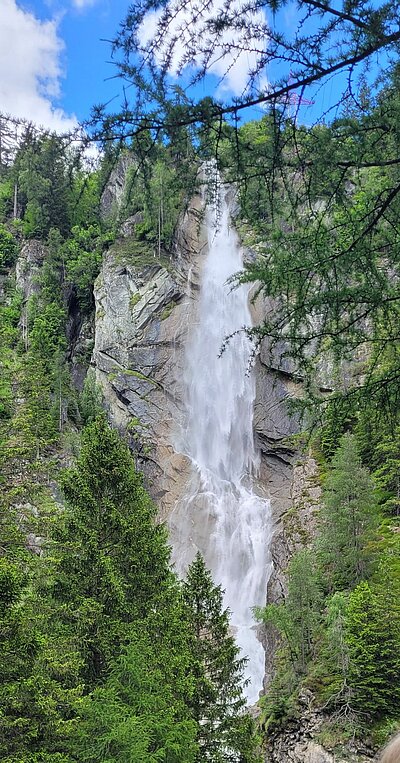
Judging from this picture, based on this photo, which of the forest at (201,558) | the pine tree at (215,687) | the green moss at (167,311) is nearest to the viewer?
the forest at (201,558)

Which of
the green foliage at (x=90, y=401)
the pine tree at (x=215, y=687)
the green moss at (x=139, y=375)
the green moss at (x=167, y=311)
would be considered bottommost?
the pine tree at (x=215, y=687)

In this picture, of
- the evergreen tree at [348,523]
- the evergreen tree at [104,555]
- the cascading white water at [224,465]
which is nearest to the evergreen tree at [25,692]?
the evergreen tree at [104,555]

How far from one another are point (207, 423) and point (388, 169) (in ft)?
88.4

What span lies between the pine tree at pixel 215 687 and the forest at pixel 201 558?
4 centimetres

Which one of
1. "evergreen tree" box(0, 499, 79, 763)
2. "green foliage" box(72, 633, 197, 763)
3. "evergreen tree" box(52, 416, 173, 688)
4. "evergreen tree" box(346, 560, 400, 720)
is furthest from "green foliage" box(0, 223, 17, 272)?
"green foliage" box(72, 633, 197, 763)

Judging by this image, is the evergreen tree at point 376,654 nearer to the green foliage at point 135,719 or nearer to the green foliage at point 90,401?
the green foliage at point 135,719

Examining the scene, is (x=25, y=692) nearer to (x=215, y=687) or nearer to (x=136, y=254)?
(x=215, y=687)

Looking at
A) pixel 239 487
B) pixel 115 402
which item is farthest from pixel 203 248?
pixel 239 487

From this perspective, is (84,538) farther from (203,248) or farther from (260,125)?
(203,248)

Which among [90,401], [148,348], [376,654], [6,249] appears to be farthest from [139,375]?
[376,654]

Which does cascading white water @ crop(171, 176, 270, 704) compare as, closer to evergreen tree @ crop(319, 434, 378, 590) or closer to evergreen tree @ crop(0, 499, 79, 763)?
evergreen tree @ crop(319, 434, 378, 590)

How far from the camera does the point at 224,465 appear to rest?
95.1ft

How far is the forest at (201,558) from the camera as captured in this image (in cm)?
370

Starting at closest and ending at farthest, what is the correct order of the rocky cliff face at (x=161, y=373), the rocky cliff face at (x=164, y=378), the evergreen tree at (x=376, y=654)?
the evergreen tree at (x=376, y=654) → the rocky cliff face at (x=164, y=378) → the rocky cliff face at (x=161, y=373)
